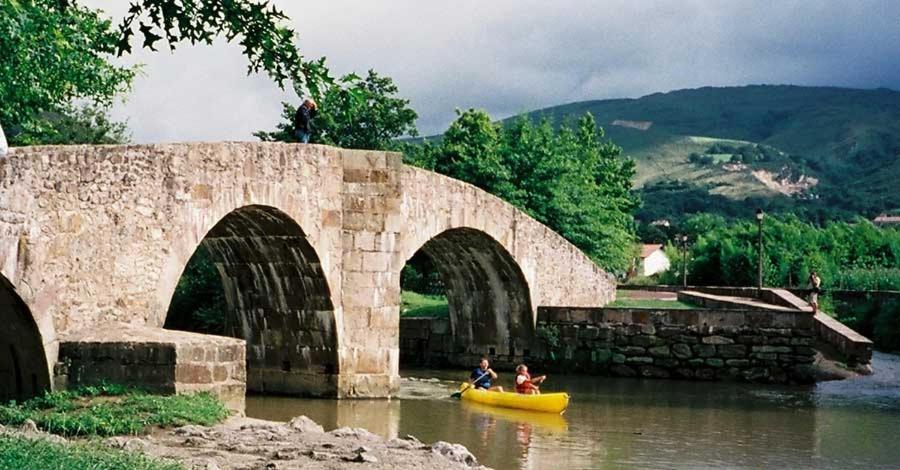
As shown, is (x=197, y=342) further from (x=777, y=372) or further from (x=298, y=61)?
(x=777, y=372)

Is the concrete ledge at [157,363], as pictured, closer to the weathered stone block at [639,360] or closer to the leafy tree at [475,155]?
the weathered stone block at [639,360]

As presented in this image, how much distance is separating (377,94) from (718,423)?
2497 centimetres

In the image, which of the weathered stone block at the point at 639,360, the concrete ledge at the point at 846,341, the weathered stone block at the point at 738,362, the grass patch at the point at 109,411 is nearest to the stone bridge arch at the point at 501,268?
the weathered stone block at the point at 639,360

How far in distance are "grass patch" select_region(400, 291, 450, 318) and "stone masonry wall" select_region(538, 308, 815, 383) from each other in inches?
141

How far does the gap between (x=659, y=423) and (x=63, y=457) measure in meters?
11.9

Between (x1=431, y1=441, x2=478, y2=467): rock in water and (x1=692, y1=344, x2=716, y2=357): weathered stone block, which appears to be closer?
(x1=431, y1=441, x2=478, y2=467): rock in water

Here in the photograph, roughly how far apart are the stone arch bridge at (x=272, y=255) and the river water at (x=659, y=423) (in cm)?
121

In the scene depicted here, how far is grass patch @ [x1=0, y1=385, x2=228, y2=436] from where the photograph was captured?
519 inches

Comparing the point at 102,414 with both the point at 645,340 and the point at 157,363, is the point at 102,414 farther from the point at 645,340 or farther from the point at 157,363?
the point at 645,340

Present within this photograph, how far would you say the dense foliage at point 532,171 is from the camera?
119 ft

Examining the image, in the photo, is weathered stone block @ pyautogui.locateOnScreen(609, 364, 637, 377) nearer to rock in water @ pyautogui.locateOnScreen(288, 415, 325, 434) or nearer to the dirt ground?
rock in water @ pyautogui.locateOnScreen(288, 415, 325, 434)

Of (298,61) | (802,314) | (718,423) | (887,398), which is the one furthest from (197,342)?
(802,314)

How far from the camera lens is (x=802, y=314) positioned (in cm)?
2661

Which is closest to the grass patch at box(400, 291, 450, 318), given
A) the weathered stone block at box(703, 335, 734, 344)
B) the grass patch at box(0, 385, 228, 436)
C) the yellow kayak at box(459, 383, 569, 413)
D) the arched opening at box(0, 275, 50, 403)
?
the weathered stone block at box(703, 335, 734, 344)
